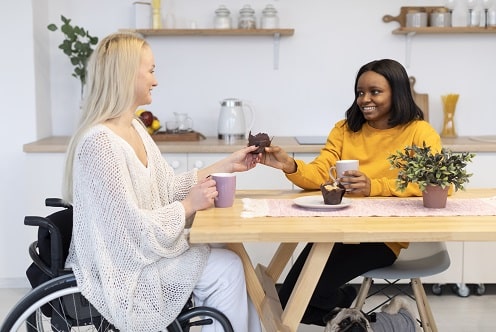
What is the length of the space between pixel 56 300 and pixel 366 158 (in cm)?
116

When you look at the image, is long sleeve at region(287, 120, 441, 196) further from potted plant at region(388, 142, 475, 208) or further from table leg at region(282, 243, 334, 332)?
table leg at region(282, 243, 334, 332)

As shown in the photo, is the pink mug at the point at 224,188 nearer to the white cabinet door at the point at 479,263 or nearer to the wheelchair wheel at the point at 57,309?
the wheelchair wheel at the point at 57,309

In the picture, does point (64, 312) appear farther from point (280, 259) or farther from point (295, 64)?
point (295, 64)

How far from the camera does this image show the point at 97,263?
193 cm

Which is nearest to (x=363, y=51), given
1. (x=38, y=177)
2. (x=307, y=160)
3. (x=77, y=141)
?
(x=307, y=160)

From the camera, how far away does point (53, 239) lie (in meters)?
1.98

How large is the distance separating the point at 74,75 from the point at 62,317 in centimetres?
193

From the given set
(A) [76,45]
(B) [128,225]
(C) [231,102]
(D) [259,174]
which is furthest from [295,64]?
(B) [128,225]

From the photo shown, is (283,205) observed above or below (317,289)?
above

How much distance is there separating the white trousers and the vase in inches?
81.3

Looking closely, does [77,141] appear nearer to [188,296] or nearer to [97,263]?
[97,263]

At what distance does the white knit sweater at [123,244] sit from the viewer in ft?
6.24

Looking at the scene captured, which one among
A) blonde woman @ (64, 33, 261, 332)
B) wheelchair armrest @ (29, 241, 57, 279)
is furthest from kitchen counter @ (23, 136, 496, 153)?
wheelchair armrest @ (29, 241, 57, 279)

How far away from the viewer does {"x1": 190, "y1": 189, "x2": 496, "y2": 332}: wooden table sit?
5.96 feet
